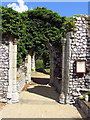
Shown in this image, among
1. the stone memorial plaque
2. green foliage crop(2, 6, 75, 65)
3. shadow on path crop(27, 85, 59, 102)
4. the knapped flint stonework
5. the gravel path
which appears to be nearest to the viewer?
the gravel path

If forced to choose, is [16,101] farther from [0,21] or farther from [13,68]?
[0,21]

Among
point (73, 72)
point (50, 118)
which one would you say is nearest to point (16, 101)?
point (50, 118)

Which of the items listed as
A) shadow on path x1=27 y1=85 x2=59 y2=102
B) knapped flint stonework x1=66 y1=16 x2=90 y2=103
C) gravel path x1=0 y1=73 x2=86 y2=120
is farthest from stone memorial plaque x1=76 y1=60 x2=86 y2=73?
shadow on path x1=27 y1=85 x2=59 y2=102

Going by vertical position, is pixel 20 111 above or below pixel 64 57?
below

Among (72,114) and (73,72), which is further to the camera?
(73,72)

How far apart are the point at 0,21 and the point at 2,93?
382cm

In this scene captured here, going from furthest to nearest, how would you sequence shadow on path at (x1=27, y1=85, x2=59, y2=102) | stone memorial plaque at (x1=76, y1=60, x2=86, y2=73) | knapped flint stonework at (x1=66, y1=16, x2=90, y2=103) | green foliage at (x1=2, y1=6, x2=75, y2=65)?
1. green foliage at (x1=2, y1=6, x2=75, y2=65)
2. shadow on path at (x1=27, y1=85, x2=59, y2=102)
3. knapped flint stonework at (x1=66, y1=16, x2=90, y2=103)
4. stone memorial plaque at (x1=76, y1=60, x2=86, y2=73)

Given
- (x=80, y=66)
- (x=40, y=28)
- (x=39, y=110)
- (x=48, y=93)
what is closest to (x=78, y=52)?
(x=80, y=66)

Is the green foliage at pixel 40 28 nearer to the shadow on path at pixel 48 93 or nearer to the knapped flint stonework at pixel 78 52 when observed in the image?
the shadow on path at pixel 48 93

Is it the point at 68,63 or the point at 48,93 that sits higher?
the point at 68,63

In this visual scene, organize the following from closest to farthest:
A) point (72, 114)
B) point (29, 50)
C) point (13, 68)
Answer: point (72, 114)
point (13, 68)
point (29, 50)

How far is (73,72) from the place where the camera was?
5.90 metres

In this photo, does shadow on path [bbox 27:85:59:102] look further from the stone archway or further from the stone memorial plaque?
the stone memorial plaque

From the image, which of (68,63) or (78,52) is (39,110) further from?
(78,52)
